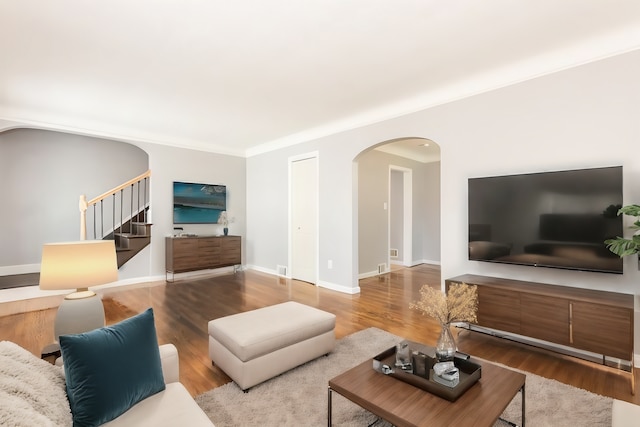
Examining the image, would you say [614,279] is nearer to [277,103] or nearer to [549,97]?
[549,97]

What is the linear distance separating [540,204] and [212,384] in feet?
10.4

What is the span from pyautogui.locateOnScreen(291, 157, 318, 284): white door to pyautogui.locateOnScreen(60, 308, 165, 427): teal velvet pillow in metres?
4.06

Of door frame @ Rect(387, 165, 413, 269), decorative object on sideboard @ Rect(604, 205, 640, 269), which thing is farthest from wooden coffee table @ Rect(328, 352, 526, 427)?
door frame @ Rect(387, 165, 413, 269)

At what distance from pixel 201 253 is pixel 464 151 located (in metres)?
4.78

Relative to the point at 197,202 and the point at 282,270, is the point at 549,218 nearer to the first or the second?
the point at 282,270

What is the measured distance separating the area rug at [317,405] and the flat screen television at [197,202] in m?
4.51

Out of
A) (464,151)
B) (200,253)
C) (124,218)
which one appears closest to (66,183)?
(124,218)

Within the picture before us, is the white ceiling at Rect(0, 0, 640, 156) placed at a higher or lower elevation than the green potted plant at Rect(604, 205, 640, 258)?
higher

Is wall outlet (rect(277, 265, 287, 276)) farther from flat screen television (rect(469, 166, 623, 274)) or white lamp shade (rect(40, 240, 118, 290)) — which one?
white lamp shade (rect(40, 240, 118, 290))

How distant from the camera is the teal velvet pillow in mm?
1214

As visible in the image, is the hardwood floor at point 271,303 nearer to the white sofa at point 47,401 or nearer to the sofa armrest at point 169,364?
the sofa armrest at point 169,364

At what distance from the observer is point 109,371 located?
50.9 inches

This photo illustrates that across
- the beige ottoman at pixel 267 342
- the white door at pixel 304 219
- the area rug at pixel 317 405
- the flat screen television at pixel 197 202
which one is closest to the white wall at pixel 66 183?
the flat screen television at pixel 197 202

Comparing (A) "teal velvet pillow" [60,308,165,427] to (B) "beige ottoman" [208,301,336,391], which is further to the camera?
(B) "beige ottoman" [208,301,336,391]
